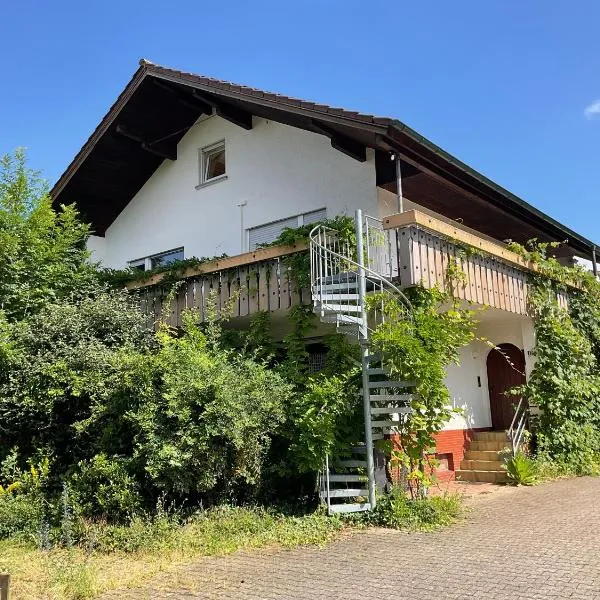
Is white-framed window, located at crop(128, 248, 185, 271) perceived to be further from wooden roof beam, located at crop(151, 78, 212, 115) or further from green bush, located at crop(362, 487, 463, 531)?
green bush, located at crop(362, 487, 463, 531)

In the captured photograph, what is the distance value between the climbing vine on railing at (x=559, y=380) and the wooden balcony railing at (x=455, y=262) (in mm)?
592

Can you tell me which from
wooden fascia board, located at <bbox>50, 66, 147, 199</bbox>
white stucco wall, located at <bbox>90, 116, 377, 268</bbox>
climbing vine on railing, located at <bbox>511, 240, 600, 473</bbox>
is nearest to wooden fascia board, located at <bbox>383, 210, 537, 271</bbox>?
climbing vine on railing, located at <bbox>511, 240, 600, 473</bbox>

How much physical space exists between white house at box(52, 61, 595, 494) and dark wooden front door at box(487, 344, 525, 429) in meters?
0.03

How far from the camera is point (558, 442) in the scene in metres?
12.0

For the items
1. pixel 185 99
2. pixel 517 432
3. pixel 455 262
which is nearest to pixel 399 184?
pixel 455 262

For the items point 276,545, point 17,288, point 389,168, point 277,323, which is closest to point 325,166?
point 389,168

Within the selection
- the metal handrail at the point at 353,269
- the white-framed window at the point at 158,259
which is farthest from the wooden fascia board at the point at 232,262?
the white-framed window at the point at 158,259

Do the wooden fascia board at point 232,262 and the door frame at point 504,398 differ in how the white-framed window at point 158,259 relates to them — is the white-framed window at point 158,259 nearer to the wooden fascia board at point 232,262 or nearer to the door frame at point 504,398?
the wooden fascia board at point 232,262

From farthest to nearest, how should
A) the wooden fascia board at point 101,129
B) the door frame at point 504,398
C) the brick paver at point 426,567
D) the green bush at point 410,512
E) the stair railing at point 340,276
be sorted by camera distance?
the wooden fascia board at point 101,129
the door frame at point 504,398
the stair railing at point 340,276
the green bush at point 410,512
the brick paver at point 426,567

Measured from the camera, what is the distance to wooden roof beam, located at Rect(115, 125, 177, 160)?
49.7 feet

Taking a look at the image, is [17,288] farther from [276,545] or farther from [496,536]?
[496,536]

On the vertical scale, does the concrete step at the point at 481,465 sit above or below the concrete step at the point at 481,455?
below

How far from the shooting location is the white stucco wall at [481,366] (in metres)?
12.8

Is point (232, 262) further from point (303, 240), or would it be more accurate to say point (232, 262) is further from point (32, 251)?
point (32, 251)
